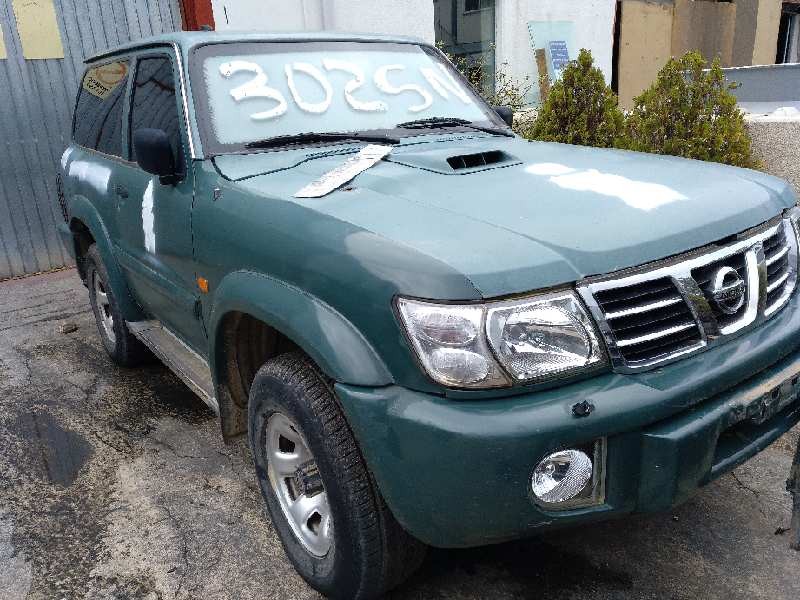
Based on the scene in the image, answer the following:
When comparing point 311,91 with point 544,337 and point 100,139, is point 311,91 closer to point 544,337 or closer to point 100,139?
point 100,139

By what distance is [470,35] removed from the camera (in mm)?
10000

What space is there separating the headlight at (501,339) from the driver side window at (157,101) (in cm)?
152

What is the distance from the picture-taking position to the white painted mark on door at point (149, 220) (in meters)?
2.98

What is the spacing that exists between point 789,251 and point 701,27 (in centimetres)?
1356

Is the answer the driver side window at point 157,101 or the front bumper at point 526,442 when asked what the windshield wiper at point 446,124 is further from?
the front bumper at point 526,442

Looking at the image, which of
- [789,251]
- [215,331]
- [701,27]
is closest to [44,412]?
[215,331]

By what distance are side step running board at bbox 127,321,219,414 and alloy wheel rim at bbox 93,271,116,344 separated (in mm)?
513

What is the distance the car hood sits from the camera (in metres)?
1.72

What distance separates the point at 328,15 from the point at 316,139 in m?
5.69

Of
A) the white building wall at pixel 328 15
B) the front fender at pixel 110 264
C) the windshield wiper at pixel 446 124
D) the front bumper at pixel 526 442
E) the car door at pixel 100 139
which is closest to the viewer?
the front bumper at pixel 526 442

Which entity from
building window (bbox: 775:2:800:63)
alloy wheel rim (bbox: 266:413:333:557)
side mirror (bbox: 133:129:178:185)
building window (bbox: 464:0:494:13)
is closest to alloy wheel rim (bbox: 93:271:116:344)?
side mirror (bbox: 133:129:178:185)

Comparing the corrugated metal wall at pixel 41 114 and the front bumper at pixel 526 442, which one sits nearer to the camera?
the front bumper at pixel 526 442

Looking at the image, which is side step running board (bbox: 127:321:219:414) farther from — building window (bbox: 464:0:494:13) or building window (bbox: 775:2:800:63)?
building window (bbox: 775:2:800:63)

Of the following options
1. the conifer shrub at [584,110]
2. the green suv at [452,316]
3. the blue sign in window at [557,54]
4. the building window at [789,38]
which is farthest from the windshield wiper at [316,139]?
the building window at [789,38]
